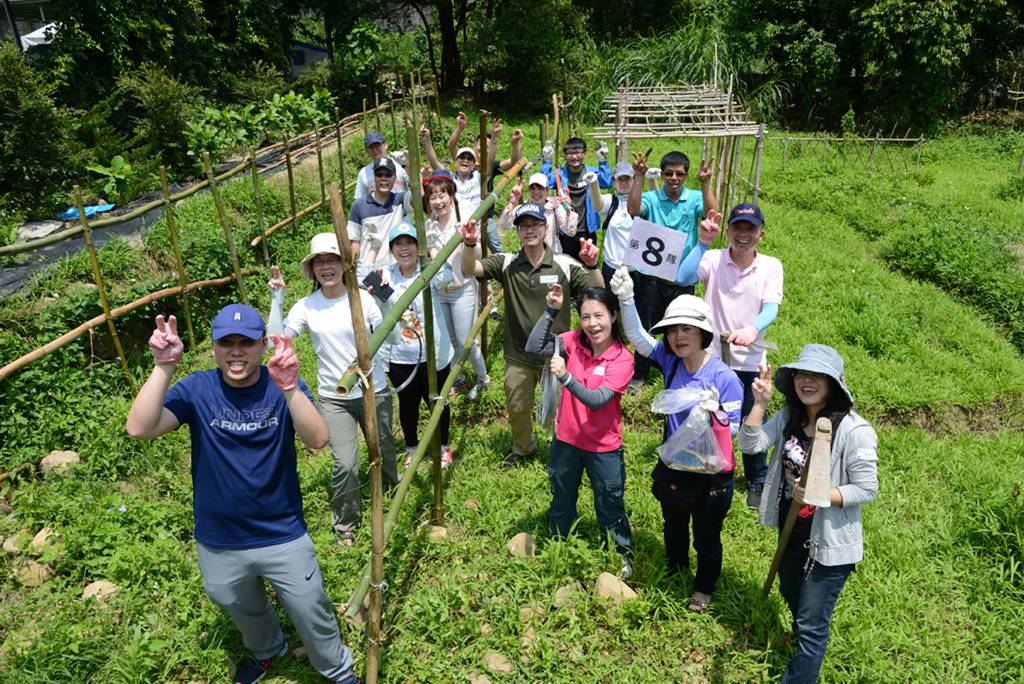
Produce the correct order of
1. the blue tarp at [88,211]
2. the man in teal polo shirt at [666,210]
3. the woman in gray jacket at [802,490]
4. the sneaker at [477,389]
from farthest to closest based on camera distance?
the blue tarp at [88,211]
the sneaker at [477,389]
the man in teal polo shirt at [666,210]
the woman in gray jacket at [802,490]

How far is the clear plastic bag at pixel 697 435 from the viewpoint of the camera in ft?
9.84

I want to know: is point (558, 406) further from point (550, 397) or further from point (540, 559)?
point (540, 559)

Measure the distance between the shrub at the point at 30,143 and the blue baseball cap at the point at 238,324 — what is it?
892cm

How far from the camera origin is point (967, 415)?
18.1 feet

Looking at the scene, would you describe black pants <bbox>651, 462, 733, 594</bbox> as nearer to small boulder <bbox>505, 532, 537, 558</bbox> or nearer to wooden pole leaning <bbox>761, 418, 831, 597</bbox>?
wooden pole leaning <bbox>761, 418, 831, 597</bbox>

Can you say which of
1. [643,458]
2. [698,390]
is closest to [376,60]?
[643,458]

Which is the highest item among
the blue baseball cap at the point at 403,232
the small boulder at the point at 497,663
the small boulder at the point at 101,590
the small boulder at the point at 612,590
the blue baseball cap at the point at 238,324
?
the blue baseball cap at the point at 238,324

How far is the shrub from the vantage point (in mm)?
9180

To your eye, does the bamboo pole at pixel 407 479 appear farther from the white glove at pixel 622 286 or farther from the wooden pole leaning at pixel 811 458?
the wooden pole leaning at pixel 811 458

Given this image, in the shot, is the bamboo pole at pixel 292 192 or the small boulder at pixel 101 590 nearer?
the small boulder at pixel 101 590

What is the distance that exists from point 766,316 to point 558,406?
1421 millimetres

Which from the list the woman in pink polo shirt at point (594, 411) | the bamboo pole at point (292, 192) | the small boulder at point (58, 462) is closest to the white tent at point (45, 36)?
the bamboo pole at point (292, 192)

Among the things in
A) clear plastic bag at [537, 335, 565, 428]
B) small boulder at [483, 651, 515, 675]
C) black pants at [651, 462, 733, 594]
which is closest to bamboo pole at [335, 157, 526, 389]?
clear plastic bag at [537, 335, 565, 428]

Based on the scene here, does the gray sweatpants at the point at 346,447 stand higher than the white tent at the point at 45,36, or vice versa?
the white tent at the point at 45,36
